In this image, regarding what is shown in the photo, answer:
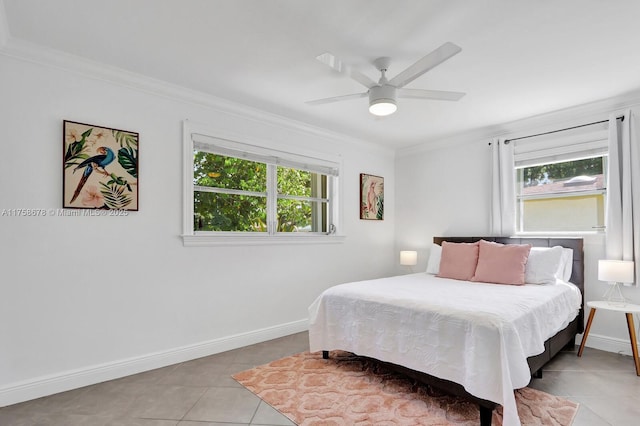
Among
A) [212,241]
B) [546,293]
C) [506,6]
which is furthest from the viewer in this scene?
[212,241]

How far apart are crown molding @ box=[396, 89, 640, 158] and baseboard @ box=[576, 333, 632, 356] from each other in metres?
2.19

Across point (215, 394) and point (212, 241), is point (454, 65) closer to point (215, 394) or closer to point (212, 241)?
point (212, 241)

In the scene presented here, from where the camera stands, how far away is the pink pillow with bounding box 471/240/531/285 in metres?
3.29

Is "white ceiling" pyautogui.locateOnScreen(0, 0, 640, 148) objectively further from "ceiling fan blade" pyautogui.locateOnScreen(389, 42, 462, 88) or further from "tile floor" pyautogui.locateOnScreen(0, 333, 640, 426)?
"tile floor" pyautogui.locateOnScreen(0, 333, 640, 426)

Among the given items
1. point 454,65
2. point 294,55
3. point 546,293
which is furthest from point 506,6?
point 546,293

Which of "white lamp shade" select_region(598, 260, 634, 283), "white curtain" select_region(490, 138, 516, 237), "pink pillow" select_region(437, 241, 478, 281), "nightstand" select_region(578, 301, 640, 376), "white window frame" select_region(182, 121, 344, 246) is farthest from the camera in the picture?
"white curtain" select_region(490, 138, 516, 237)

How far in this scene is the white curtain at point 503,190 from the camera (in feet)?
13.4

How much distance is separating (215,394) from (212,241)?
138cm

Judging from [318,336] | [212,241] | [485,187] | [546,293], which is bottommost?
[318,336]

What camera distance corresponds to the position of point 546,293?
9.27 ft

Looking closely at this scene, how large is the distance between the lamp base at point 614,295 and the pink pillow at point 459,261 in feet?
4.08

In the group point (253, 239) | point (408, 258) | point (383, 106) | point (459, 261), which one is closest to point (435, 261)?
point (459, 261)

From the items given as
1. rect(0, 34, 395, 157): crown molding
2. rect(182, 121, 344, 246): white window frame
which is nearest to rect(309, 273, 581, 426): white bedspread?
rect(182, 121, 344, 246): white window frame

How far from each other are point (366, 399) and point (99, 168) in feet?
8.65
